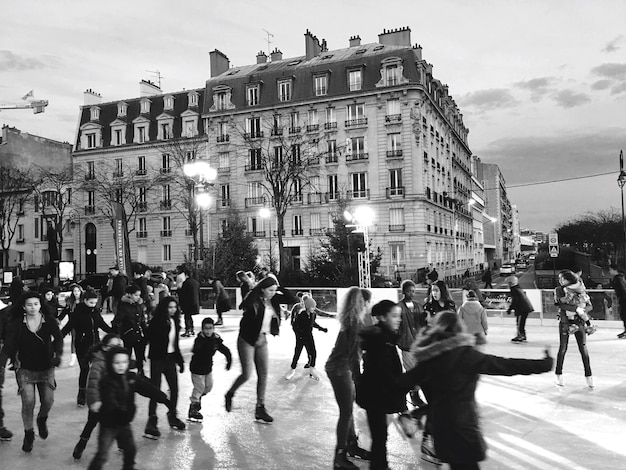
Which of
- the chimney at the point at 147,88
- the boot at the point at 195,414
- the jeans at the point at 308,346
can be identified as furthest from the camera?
the chimney at the point at 147,88

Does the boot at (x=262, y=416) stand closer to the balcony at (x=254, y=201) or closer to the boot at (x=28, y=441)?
the boot at (x=28, y=441)

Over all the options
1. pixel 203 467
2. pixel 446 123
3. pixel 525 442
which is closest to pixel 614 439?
pixel 525 442

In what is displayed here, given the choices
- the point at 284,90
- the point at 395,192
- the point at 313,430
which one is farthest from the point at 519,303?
the point at 284,90

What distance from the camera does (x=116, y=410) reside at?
4.29 metres

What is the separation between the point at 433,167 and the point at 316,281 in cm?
2552

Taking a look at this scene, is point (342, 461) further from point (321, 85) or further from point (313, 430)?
point (321, 85)

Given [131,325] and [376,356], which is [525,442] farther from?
[131,325]

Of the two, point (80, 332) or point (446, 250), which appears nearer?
point (80, 332)

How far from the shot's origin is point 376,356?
14.3 feet

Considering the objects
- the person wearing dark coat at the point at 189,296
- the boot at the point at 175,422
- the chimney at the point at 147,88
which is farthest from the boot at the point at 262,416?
the chimney at the point at 147,88

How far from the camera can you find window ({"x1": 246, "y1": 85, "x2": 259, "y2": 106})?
44.8m

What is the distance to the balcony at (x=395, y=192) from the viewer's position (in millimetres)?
40309

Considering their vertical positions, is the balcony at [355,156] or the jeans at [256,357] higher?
the balcony at [355,156]

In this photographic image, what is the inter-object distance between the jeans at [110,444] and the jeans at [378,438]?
1976 mm
